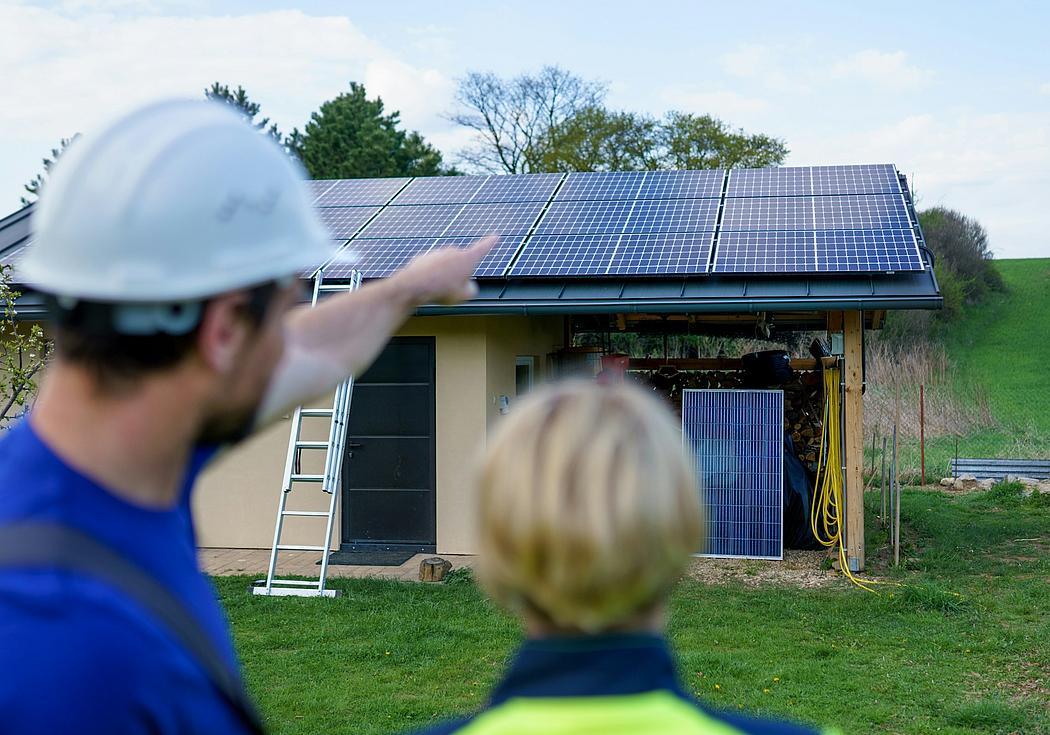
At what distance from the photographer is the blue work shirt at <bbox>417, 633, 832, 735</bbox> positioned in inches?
49.5

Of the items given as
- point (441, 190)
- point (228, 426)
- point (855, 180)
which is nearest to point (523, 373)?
point (441, 190)

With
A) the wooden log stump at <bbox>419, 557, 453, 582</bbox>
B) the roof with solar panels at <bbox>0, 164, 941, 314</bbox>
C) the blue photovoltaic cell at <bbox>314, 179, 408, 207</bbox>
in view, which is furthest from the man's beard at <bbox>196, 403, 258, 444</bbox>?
the blue photovoltaic cell at <bbox>314, 179, 408, 207</bbox>

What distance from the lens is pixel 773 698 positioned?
705 centimetres

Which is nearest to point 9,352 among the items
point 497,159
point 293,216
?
point 293,216

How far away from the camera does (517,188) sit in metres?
14.5

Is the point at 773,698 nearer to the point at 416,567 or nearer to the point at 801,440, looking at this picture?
the point at 416,567

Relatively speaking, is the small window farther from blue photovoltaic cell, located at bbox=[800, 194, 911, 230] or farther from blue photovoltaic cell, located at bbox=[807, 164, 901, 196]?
blue photovoltaic cell, located at bbox=[807, 164, 901, 196]

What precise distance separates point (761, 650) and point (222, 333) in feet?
24.7

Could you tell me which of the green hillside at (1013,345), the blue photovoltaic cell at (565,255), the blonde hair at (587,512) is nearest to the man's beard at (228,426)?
the blonde hair at (587,512)

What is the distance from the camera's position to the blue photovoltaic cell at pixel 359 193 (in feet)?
47.9

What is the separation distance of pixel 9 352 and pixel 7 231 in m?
4.69

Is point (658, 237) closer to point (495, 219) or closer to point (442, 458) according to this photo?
point (495, 219)

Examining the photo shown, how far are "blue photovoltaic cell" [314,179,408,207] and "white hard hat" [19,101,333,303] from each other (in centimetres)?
1301

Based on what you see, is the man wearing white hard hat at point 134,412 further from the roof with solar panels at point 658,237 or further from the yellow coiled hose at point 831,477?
the yellow coiled hose at point 831,477
